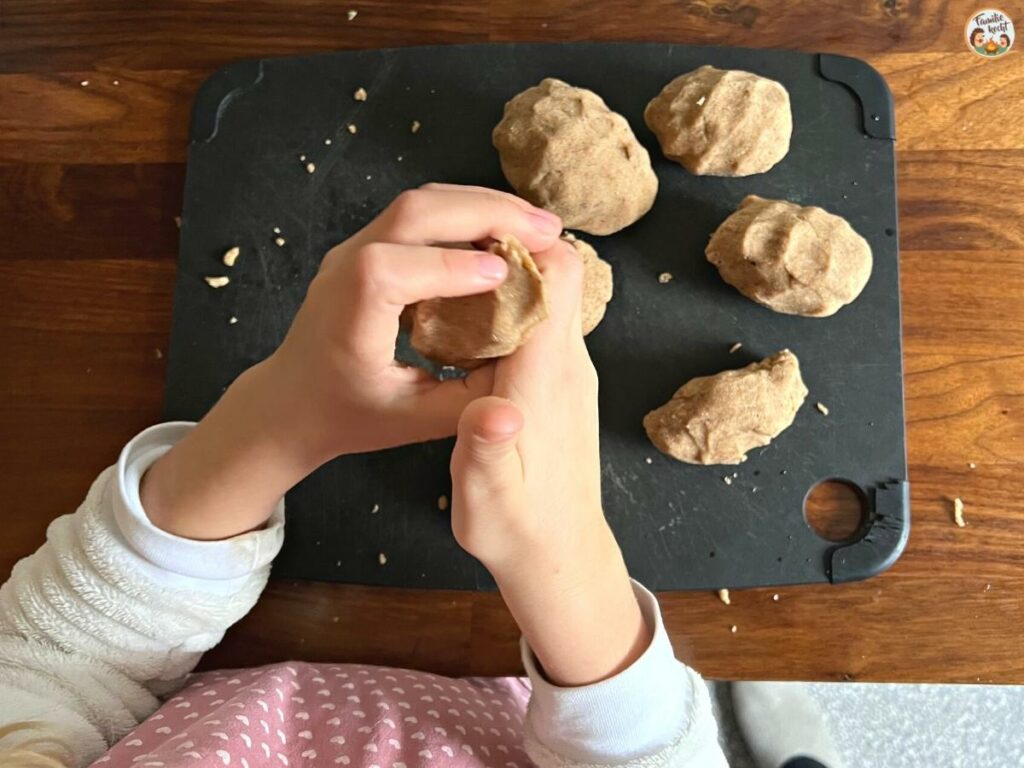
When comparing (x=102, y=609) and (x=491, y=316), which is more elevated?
(x=491, y=316)

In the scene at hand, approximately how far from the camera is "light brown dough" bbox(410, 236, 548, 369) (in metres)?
0.51

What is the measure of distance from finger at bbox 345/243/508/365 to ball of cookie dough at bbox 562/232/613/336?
253 mm

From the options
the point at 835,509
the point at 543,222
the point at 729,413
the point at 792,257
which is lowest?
the point at 835,509

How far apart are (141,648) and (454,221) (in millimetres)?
407

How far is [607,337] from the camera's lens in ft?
2.57

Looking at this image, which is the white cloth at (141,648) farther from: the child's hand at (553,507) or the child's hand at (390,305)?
the child's hand at (390,305)

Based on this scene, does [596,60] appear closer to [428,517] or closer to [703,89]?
[703,89]

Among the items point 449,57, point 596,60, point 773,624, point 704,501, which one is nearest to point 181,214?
point 449,57

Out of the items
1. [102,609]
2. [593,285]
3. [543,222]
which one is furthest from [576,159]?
[102,609]
